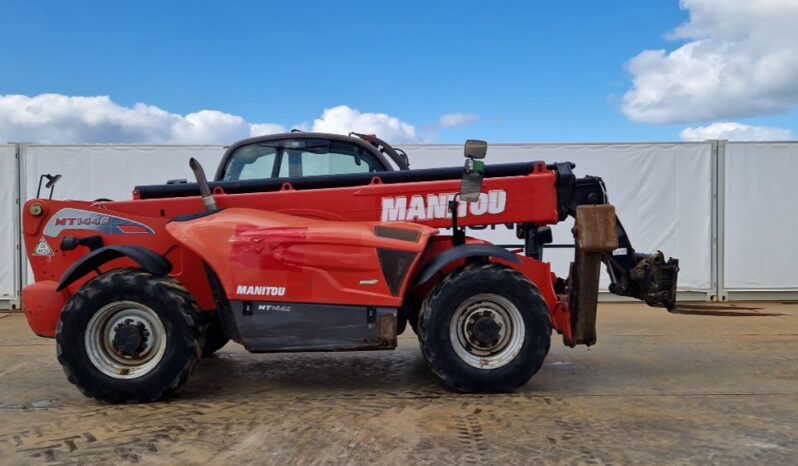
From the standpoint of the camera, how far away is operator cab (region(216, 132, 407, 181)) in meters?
5.95

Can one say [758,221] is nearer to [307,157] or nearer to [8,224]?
[307,157]

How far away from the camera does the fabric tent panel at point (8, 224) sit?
11.1 metres

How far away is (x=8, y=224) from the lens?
11.1 meters

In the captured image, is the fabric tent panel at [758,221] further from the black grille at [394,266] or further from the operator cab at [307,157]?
the black grille at [394,266]

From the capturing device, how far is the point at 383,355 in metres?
6.71

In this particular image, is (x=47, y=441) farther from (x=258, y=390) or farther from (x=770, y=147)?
(x=770, y=147)

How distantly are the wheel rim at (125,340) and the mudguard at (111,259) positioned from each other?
315 mm

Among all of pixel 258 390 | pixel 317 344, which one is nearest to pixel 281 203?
pixel 317 344

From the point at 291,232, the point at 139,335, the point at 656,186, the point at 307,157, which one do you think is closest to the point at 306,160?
the point at 307,157

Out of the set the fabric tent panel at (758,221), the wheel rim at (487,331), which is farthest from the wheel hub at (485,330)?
the fabric tent panel at (758,221)

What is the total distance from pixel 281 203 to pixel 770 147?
972 cm

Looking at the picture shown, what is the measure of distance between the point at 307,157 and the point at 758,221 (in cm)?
902

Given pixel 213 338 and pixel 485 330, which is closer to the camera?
pixel 485 330

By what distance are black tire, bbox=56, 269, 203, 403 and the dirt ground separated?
146 millimetres
